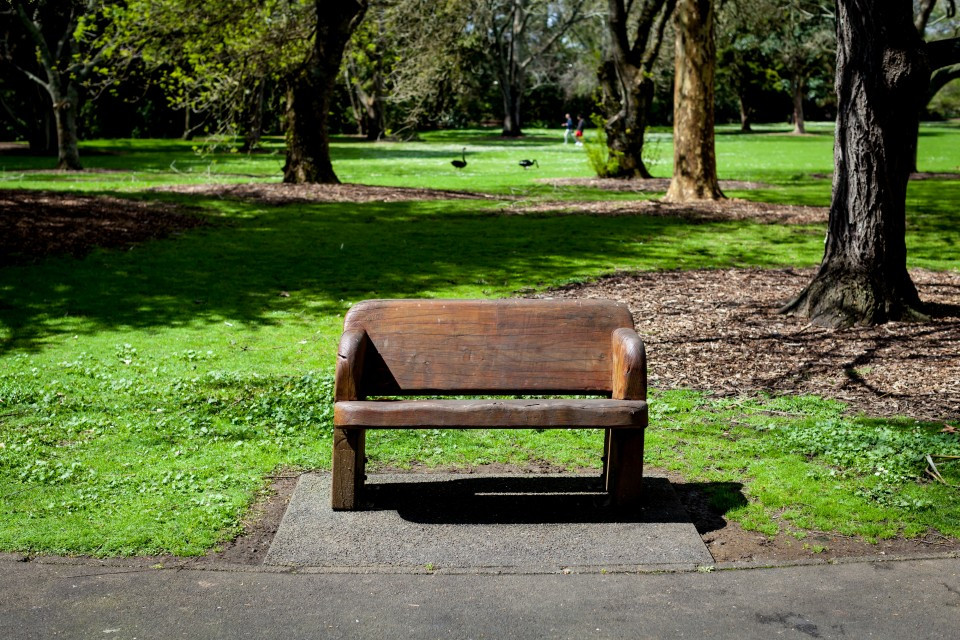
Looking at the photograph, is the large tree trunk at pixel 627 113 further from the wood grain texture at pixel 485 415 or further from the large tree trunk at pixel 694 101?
the wood grain texture at pixel 485 415

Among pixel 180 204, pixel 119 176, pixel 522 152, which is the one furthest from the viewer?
pixel 522 152

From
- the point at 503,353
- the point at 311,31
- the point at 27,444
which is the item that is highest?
the point at 311,31

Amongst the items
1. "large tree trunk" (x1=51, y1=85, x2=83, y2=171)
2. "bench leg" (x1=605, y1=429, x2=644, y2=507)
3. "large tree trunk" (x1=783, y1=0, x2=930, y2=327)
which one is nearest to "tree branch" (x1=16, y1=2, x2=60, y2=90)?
"large tree trunk" (x1=51, y1=85, x2=83, y2=171)

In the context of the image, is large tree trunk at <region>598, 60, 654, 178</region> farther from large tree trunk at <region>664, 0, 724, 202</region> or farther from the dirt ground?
Answer: the dirt ground

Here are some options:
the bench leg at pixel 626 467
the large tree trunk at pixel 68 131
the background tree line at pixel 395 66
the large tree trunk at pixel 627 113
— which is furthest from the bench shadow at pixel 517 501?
the large tree trunk at pixel 68 131

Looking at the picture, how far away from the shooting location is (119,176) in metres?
27.7

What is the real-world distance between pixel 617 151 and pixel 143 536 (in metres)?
24.4

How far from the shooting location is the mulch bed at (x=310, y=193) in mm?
21938

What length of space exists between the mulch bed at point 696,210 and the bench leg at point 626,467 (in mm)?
14192

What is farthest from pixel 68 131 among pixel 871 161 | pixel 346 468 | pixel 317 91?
pixel 346 468

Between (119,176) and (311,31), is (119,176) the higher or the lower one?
the lower one

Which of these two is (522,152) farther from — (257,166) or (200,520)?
(200,520)

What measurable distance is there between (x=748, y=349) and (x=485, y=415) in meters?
4.72

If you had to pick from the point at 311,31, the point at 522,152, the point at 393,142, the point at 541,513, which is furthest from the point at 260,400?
the point at 393,142
